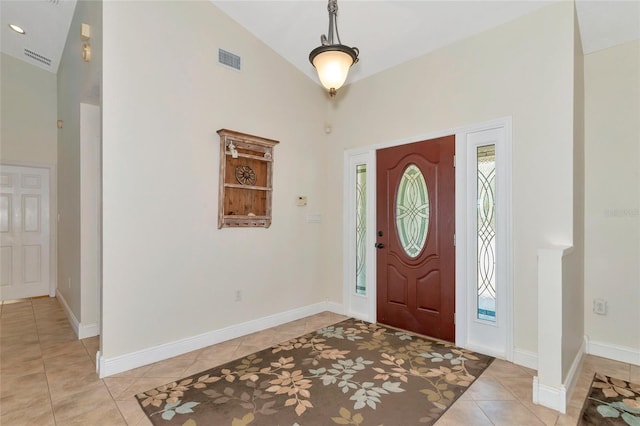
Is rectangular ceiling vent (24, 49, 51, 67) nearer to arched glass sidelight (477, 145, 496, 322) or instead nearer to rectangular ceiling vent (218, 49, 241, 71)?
rectangular ceiling vent (218, 49, 241, 71)

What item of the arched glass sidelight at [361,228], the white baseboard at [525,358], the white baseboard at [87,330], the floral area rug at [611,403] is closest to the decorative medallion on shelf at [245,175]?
the arched glass sidelight at [361,228]

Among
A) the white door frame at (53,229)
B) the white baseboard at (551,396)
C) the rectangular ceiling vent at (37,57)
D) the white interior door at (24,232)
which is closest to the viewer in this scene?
the white baseboard at (551,396)

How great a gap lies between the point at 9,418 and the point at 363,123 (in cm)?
417

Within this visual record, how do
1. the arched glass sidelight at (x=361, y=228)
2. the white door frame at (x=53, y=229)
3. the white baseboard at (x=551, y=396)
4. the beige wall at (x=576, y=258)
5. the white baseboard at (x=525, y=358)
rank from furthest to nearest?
the white door frame at (x=53, y=229) → the arched glass sidelight at (x=361, y=228) → the white baseboard at (x=525, y=358) → the beige wall at (x=576, y=258) → the white baseboard at (x=551, y=396)

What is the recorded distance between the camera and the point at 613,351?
293 cm

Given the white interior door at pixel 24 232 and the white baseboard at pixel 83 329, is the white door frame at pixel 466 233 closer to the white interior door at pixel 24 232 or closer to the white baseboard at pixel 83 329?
the white baseboard at pixel 83 329

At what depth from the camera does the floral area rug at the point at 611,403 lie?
2.03m

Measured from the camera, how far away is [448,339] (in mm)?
3285

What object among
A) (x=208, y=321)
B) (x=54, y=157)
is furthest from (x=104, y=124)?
(x=54, y=157)

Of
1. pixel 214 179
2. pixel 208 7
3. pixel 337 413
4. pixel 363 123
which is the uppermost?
pixel 208 7

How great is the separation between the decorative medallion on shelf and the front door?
1.56 m

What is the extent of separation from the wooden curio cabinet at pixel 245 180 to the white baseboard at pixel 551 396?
291cm

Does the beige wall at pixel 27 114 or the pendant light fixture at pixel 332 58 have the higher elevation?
the beige wall at pixel 27 114

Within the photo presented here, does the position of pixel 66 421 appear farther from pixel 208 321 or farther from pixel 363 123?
pixel 363 123
